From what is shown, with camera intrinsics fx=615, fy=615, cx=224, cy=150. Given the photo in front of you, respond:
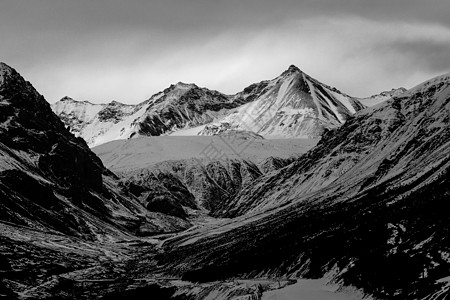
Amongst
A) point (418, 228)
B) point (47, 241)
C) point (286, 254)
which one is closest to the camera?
point (418, 228)

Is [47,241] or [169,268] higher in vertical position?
[47,241]

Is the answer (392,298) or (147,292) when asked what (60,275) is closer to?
(147,292)

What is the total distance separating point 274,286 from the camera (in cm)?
8669

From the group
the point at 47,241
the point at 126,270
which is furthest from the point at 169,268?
the point at 47,241

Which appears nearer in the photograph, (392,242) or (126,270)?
(392,242)

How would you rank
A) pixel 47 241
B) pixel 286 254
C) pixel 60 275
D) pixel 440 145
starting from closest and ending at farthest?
1. pixel 286 254
2. pixel 60 275
3. pixel 440 145
4. pixel 47 241

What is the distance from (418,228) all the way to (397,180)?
74.4m

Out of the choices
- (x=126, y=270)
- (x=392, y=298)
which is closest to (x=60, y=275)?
(x=126, y=270)

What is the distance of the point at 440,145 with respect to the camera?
177000 mm

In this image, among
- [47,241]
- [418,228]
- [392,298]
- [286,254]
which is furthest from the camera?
[47,241]

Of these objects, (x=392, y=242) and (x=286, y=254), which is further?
(x=286, y=254)

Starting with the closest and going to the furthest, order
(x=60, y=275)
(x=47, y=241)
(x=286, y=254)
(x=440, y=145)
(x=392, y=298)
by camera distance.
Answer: (x=392, y=298), (x=286, y=254), (x=60, y=275), (x=440, y=145), (x=47, y=241)

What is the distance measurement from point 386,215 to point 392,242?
2773 cm

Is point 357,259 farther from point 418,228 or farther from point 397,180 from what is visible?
point 397,180
